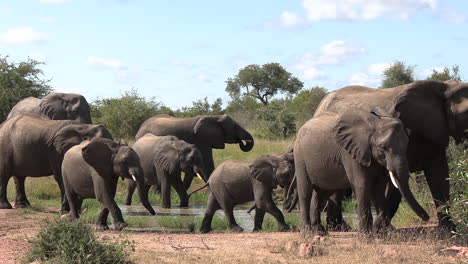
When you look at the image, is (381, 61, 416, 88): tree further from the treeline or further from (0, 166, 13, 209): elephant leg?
(0, 166, 13, 209): elephant leg

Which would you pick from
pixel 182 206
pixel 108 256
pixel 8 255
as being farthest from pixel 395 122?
pixel 182 206

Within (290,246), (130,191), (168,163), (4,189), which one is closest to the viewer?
(290,246)

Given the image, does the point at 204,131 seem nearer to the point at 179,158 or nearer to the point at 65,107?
the point at 65,107

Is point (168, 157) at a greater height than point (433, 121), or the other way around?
point (433, 121)

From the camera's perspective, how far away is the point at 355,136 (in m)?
10.3

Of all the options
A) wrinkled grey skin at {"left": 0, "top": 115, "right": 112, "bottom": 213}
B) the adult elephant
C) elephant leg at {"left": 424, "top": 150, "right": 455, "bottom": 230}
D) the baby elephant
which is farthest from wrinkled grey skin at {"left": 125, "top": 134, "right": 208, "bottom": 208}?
elephant leg at {"left": 424, "top": 150, "right": 455, "bottom": 230}

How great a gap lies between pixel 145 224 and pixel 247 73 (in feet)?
179

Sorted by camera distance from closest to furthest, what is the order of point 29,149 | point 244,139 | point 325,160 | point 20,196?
1. point 325,160
2. point 29,149
3. point 20,196
4. point 244,139

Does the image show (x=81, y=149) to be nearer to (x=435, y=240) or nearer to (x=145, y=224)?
(x=145, y=224)

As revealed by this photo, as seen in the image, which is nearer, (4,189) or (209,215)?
(209,215)

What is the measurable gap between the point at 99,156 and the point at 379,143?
441 cm

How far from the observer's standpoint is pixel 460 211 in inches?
359

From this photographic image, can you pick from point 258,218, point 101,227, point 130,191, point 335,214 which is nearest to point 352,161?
point 335,214

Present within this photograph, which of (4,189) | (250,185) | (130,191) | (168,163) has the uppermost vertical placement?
(168,163)
